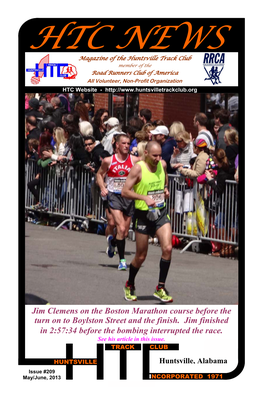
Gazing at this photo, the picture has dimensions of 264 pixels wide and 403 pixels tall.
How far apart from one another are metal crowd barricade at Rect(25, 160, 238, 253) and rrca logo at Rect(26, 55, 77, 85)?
365 cm

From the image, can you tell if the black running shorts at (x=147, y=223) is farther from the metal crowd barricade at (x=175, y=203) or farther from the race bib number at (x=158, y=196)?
the metal crowd barricade at (x=175, y=203)

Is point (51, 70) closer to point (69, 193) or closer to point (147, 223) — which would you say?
point (147, 223)

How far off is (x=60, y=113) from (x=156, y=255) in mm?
2845

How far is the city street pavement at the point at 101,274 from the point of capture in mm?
8953

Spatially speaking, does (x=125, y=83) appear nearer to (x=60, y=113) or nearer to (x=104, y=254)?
(x=104, y=254)

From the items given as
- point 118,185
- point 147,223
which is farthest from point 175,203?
point 147,223

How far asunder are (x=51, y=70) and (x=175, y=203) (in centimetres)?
672

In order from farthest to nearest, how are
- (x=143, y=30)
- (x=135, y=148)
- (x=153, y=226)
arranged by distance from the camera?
(x=135, y=148), (x=153, y=226), (x=143, y=30)

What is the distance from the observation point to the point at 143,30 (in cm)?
672

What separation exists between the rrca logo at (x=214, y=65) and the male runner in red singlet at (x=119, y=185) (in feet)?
13.4

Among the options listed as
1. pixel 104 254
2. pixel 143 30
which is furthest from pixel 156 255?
pixel 143 30

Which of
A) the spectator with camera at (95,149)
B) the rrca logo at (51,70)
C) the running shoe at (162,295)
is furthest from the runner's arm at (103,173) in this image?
the rrca logo at (51,70)

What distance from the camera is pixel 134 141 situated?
13.4 meters

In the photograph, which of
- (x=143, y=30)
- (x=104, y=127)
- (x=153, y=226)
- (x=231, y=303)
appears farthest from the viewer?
(x=104, y=127)
